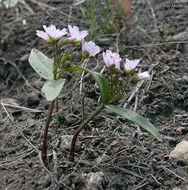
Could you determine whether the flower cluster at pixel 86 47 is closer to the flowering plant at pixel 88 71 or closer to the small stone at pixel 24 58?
the flowering plant at pixel 88 71

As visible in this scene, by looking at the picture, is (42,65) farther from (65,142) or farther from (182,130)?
(182,130)

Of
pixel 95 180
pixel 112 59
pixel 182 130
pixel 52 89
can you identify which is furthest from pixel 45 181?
pixel 182 130

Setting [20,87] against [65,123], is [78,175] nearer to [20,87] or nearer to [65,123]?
[65,123]

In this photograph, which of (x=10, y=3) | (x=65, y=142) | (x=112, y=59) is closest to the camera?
(x=112, y=59)

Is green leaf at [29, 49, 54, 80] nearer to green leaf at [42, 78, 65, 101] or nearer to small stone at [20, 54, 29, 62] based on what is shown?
green leaf at [42, 78, 65, 101]

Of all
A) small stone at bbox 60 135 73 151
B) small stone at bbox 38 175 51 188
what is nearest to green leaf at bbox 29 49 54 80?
small stone at bbox 60 135 73 151

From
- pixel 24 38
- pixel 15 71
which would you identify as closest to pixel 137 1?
pixel 24 38
